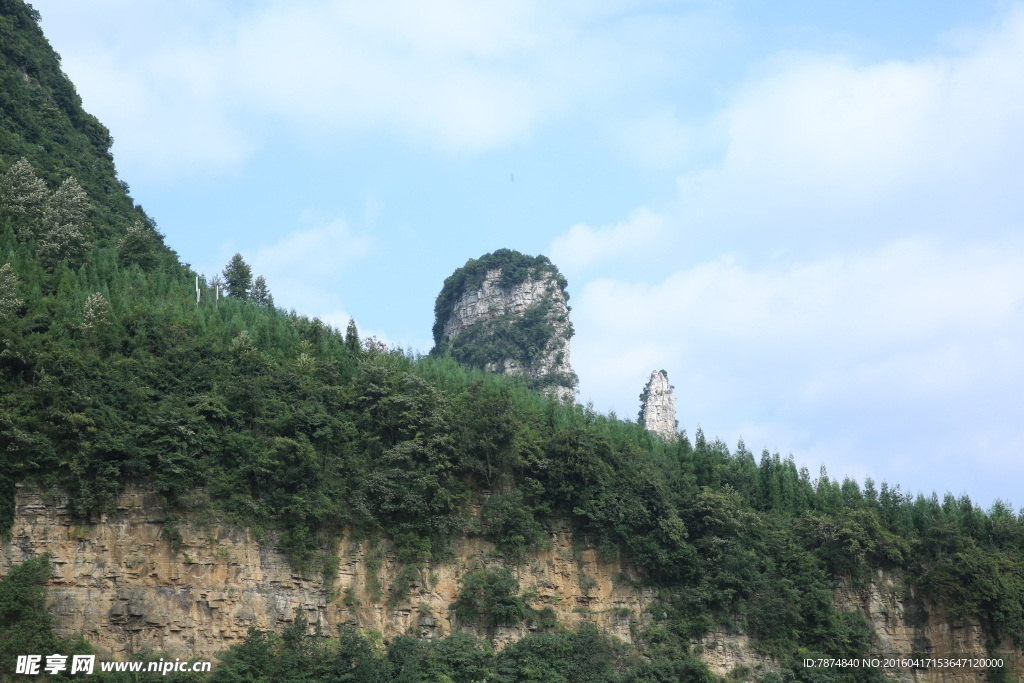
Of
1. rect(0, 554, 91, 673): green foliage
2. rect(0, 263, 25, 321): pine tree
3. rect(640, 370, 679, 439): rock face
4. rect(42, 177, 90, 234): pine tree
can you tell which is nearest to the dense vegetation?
rect(640, 370, 679, 439): rock face

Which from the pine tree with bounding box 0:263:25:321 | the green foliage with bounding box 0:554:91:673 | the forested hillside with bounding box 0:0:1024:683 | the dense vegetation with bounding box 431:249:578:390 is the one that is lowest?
the green foliage with bounding box 0:554:91:673

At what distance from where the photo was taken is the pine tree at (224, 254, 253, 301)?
3831 cm

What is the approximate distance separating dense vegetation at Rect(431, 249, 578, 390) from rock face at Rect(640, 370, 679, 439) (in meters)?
5.21

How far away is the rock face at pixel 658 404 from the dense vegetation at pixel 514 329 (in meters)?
5.21

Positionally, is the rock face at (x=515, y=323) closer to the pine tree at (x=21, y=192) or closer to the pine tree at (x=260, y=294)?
the pine tree at (x=260, y=294)

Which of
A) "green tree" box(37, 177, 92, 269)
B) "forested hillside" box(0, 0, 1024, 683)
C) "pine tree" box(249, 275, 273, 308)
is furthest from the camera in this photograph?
"pine tree" box(249, 275, 273, 308)

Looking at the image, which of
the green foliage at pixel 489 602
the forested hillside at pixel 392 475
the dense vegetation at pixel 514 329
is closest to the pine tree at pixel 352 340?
the forested hillside at pixel 392 475

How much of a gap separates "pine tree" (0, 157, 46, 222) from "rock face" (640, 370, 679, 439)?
3931cm

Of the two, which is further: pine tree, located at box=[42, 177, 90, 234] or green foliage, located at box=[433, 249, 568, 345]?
green foliage, located at box=[433, 249, 568, 345]

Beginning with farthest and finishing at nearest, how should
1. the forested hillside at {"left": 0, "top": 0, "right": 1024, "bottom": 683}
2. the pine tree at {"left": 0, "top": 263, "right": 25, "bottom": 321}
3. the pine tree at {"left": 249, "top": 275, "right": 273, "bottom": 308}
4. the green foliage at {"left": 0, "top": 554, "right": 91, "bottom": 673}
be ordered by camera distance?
the pine tree at {"left": 249, "top": 275, "right": 273, "bottom": 308}, the pine tree at {"left": 0, "top": 263, "right": 25, "bottom": 321}, the forested hillside at {"left": 0, "top": 0, "right": 1024, "bottom": 683}, the green foliage at {"left": 0, "top": 554, "right": 91, "bottom": 673}

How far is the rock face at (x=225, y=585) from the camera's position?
21891mm

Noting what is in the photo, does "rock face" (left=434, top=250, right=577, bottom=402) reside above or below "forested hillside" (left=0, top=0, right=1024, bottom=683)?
above

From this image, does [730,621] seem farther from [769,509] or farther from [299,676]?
[299,676]

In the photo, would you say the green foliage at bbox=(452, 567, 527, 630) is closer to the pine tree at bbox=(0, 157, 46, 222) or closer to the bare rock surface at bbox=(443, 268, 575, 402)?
the pine tree at bbox=(0, 157, 46, 222)
